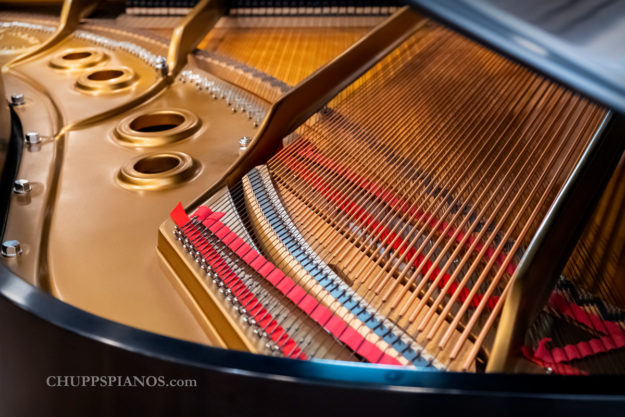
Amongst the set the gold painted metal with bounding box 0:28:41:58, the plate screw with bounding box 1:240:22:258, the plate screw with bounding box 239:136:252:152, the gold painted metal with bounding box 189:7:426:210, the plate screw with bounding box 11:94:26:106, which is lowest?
the plate screw with bounding box 1:240:22:258

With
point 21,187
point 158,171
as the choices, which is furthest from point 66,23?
point 21,187

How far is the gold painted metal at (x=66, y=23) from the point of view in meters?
3.13

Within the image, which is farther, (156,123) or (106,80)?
(106,80)

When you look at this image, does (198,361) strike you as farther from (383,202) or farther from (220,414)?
(383,202)

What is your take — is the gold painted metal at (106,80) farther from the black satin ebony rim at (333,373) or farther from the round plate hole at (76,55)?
the black satin ebony rim at (333,373)

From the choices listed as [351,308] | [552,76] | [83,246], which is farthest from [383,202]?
[552,76]

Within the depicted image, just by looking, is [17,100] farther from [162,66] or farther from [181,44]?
[181,44]

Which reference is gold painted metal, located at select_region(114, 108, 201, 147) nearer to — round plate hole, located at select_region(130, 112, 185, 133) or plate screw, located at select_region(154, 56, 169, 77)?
round plate hole, located at select_region(130, 112, 185, 133)

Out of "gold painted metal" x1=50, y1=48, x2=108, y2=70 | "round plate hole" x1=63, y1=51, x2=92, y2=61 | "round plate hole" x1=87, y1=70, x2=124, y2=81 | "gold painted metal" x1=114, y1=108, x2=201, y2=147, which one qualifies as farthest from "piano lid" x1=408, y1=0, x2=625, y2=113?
"round plate hole" x1=63, y1=51, x2=92, y2=61

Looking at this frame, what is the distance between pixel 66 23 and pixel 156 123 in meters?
1.21

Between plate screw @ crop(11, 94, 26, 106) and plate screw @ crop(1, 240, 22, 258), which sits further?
plate screw @ crop(11, 94, 26, 106)

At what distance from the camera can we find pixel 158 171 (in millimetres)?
2254

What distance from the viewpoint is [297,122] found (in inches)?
93.2

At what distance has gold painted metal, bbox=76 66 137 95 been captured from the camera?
2758 millimetres
